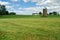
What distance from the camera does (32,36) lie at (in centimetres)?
2005

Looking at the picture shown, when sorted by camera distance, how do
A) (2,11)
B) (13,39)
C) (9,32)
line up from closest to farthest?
(13,39)
(9,32)
(2,11)

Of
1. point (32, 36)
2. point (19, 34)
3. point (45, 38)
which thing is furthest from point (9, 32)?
point (45, 38)

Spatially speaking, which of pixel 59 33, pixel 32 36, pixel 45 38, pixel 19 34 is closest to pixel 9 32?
pixel 19 34

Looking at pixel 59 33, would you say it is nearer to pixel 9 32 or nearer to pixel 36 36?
pixel 36 36

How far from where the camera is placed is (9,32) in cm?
2162

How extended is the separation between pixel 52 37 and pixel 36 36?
1.93 metres

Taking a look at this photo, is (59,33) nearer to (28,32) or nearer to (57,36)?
(57,36)

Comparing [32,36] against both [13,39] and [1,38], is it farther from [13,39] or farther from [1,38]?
[1,38]

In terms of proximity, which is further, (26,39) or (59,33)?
(59,33)

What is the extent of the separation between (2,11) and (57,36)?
6644cm

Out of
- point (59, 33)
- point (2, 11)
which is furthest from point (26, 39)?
point (2, 11)

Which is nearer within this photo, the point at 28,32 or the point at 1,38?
the point at 1,38

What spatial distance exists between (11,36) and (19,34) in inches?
48.4

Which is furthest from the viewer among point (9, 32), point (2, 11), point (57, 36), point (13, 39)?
point (2, 11)
